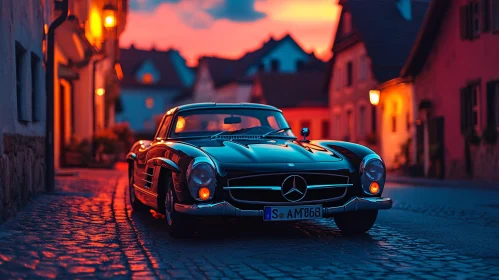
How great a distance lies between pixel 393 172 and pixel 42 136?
18.8 metres

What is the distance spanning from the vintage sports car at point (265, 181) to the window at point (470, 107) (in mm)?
14973

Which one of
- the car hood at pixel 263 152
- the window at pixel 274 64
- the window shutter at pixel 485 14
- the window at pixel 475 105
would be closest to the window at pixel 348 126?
the window at pixel 475 105

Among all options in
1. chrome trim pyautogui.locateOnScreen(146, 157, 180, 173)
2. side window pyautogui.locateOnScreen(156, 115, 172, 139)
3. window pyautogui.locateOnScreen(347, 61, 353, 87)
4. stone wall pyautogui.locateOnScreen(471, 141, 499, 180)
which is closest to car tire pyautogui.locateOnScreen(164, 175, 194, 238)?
chrome trim pyautogui.locateOnScreen(146, 157, 180, 173)

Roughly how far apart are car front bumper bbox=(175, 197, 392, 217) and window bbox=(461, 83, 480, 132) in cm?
1560

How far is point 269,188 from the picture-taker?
23.5ft

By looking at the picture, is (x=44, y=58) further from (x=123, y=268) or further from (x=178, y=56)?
(x=178, y=56)

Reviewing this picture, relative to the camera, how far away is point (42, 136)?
509 inches

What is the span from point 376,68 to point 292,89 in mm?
22069

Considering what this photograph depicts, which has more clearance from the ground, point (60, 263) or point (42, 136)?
point (42, 136)

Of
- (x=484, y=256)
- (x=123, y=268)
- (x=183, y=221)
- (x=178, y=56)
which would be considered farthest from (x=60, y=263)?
(x=178, y=56)

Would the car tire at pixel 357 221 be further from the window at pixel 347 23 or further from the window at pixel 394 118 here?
the window at pixel 347 23

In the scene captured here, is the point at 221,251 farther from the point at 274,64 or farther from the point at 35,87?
the point at 274,64

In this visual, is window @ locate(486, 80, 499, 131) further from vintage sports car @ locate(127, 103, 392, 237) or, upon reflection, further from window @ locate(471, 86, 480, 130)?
vintage sports car @ locate(127, 103, 392, 237)

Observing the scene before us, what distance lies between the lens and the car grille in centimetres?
712
